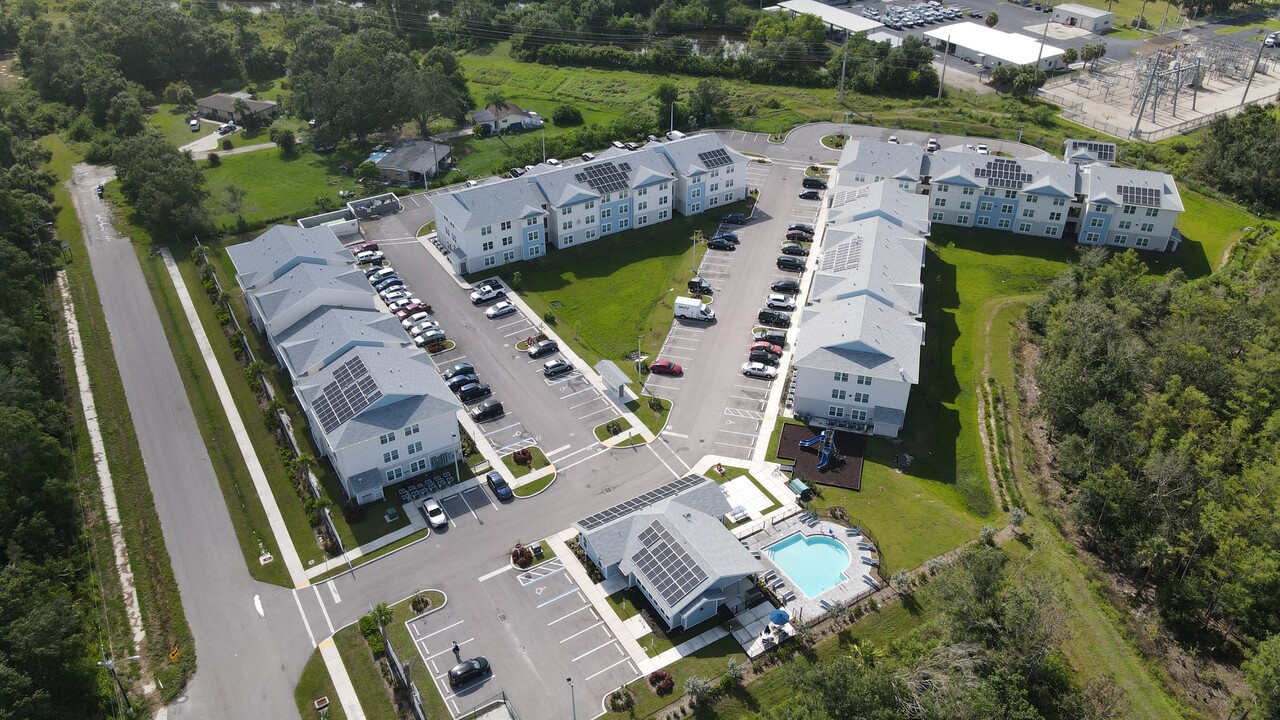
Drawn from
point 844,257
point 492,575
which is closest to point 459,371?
point 492,575

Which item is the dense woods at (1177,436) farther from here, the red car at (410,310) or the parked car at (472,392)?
the red car at (410,310)

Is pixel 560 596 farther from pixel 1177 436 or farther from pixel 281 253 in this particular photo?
pixel 1177 436

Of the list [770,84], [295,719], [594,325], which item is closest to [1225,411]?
[594,325]

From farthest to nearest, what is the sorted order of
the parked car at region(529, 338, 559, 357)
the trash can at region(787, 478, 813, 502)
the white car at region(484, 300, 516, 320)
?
the white car at region(484, 300, 516, 320) → the parked car at region(529, 338, 559, 357) → the trash can at region(787, 478, 813, 502)

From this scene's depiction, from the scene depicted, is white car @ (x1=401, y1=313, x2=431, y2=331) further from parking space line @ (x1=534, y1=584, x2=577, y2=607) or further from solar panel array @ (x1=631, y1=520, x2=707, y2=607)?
solar panel array @ (x1=631, y1=520, x2=707, y2=607)

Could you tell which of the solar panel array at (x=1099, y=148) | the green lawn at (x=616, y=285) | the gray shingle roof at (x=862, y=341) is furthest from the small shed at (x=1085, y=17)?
the gray shingle roof at (x=862, y=341)

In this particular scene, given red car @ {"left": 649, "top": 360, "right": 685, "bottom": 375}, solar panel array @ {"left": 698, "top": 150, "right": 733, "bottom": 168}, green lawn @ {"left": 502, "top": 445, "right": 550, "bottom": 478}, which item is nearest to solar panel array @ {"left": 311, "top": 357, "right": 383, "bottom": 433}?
green lawn @ {"left": 502, "top": 445, "right": 550, "bottom": 478}
